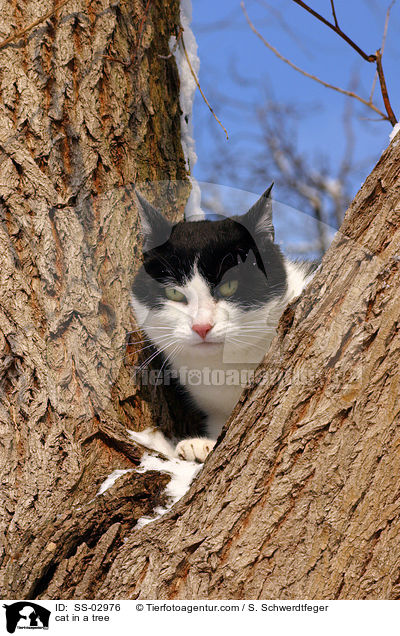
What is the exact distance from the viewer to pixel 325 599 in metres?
1.20

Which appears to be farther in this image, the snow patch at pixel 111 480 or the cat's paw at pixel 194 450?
the cat's paw at pixel 194 450

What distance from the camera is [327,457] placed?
3.82 ft

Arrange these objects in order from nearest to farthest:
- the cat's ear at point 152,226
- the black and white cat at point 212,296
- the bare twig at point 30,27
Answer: the bare twig at point 30,27
the black and white cat at point 212,296
the cat's ear at point 152,226

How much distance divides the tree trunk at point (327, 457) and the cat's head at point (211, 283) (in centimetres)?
69

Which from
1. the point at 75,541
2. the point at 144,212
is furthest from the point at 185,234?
the point at 75,541

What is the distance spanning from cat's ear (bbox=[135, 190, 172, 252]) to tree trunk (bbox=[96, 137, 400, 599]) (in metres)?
0.98

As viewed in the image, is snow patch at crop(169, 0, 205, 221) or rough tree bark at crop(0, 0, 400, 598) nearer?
rough tree bark at crop(0, 0, 400, 598)

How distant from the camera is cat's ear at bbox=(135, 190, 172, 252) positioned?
6.72ft

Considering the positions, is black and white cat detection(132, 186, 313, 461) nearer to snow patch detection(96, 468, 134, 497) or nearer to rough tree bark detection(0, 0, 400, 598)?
rough tree bark detection(0, 0, 400, 598)

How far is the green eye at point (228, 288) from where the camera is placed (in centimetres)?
199

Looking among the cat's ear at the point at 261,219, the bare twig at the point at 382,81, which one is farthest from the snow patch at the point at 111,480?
the bare twig at the point at 382,81

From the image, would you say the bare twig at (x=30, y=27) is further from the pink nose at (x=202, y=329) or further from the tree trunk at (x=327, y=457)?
the tree trunk at (x=327, y=457)
